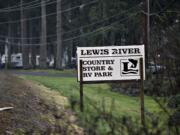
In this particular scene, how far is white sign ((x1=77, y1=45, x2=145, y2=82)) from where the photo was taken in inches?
531

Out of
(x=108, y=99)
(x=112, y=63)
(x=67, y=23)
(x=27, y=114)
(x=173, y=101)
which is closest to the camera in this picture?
(x=173, y=101)

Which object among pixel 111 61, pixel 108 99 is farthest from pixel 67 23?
pixel 111 61

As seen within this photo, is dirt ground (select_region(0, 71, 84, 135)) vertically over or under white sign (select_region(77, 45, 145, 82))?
under

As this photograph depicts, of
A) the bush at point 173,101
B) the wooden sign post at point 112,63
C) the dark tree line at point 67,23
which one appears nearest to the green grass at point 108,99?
the bush at point 173,101

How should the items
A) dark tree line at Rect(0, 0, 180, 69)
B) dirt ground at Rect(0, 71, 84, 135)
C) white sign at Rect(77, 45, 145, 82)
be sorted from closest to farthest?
dirt ground at Rect(0, 71, 84, 135) → white sign at Rect(77, 45, 145, 82) → dark tree line at Rect(0, 0, 180, 69)

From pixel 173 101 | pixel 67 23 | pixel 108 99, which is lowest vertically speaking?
pixel 108 99

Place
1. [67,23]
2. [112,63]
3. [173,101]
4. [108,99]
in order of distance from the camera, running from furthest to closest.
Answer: [67,23], [108,99], [112,63], [173,101]

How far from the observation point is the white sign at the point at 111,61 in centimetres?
1348

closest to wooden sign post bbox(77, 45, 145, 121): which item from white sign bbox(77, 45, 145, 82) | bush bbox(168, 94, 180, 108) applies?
white sign bbox(77, 45, 145, 82)

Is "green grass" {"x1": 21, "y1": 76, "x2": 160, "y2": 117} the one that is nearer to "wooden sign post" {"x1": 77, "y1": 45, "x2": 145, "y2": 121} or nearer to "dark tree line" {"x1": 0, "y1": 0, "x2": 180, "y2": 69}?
"wooden sign post" {"x1": 77, "y1": 45, "x2": 145, "y2": 121}

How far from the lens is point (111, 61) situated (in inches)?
533

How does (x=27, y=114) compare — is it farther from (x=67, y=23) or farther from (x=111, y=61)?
(x=67, y=23)

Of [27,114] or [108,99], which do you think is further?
[108,99]

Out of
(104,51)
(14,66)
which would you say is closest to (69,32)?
(14,66)
